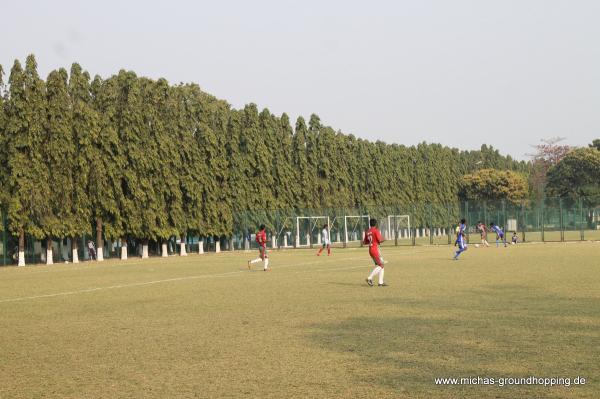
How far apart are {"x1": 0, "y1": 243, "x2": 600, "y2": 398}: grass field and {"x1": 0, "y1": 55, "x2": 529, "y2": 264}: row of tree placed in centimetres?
2616

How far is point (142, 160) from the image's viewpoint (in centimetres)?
5438

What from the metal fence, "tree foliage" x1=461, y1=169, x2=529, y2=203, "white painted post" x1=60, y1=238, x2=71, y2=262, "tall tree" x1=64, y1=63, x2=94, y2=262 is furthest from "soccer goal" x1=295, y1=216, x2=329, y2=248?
"tree foliage" x1=461, y1=169, x2=529, y2=203

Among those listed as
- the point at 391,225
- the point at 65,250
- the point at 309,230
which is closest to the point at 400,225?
the point at 391,225

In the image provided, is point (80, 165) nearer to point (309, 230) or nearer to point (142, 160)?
point (142, 160)

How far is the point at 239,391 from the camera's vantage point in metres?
8.80

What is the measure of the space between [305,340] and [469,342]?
8.00 ft

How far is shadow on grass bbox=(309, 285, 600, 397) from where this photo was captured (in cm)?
916

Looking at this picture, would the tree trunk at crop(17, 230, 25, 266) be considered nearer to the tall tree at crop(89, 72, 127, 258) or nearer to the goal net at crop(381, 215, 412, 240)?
the tall tree at crop(89, 72, 127, 258)

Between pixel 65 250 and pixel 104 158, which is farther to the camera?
pixel 65 250

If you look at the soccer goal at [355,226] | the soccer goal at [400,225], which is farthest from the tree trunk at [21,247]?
the soccer goal at [400,225]

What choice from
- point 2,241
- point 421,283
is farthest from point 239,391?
point 2,241

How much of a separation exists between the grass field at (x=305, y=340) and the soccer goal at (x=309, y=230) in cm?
4652

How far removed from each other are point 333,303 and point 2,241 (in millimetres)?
36633

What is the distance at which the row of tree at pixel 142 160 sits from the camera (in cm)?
4750
